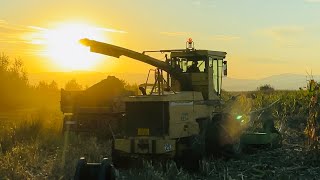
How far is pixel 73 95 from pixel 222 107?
6036mm

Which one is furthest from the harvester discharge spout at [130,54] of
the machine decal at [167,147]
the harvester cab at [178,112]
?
the machine decal at [167,147]

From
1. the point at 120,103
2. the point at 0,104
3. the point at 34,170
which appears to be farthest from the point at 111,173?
the point at 0,104

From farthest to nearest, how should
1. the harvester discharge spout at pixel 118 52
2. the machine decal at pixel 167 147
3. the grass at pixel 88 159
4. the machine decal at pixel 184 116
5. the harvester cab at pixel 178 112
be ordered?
the harvester discharge spout at pixel 118 52, the machine decal at pixel 184 116, the harvester cab at pixel 178 112, the machine decal at pixel 167 147, the grass at pixel 88 159

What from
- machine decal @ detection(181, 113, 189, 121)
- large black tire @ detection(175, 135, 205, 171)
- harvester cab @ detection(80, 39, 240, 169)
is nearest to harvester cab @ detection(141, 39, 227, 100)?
harvester cab @ detection(80, 39, 240, 169)

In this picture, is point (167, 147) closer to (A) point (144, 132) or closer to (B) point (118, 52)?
(A) point (144, 132)

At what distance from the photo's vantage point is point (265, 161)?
13.5m

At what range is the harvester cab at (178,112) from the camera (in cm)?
1220

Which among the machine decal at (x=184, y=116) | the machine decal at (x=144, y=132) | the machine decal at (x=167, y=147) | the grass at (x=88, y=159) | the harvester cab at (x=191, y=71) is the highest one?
the harvester cab at (x=191, y=71)

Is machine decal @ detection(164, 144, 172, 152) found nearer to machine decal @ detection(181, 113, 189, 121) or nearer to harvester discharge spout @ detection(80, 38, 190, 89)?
machine decal @ detection(181, 113, 189, 121)

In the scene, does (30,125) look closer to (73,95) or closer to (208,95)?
(73,95)

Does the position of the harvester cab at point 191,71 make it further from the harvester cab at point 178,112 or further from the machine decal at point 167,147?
the machine decal at point 167,147

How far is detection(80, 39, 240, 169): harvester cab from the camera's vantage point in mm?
12195

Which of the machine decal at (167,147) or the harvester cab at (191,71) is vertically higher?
the harvester cab at (191,71)

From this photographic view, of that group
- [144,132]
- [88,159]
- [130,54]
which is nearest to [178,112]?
[144,132]
